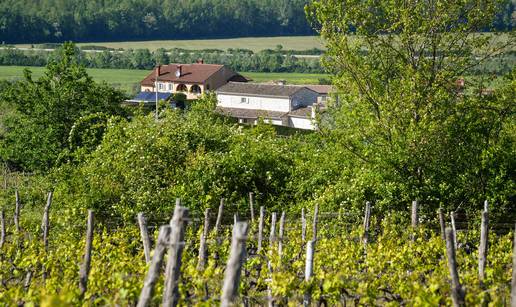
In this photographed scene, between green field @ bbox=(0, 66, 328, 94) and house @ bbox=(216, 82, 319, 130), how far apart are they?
589 inches

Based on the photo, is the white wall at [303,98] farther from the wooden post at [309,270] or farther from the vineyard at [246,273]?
the wooden post at [309,270]

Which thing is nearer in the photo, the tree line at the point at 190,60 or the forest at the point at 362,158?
the forest at the point at 362,158

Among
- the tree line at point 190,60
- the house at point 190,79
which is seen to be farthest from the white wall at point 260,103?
the tree line at point 190,60

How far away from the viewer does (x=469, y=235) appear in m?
13.7

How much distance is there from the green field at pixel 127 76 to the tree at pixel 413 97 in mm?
60371

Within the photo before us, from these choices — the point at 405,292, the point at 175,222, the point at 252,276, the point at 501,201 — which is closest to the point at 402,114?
the point at 501,201

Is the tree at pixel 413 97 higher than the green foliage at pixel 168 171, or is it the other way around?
the tree at pixel 413 97

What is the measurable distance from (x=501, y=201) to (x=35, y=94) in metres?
14.6

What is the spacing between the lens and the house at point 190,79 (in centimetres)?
7494

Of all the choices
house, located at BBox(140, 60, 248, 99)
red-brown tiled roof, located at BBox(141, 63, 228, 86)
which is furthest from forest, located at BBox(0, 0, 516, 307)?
red-brown tiled roof, located at BBox(141, 63, 228, 86)

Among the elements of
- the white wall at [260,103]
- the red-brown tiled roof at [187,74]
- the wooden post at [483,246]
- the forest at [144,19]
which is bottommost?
the white wall at [260,103]

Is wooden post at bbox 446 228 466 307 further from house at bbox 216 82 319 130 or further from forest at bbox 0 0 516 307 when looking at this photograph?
house at bbox 216 82 319 130

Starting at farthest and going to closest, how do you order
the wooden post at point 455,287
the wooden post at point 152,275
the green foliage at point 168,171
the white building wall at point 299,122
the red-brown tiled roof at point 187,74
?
the red-brown tiled roof at point 187,74, the white building wall at point 299,122, the green foliage at point 168,171, the wooden post at point 455,287, the wooden post at point 152,275

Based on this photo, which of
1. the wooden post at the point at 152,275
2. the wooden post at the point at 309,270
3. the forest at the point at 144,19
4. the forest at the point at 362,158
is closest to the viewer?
the wooden post at the point at 152,275
